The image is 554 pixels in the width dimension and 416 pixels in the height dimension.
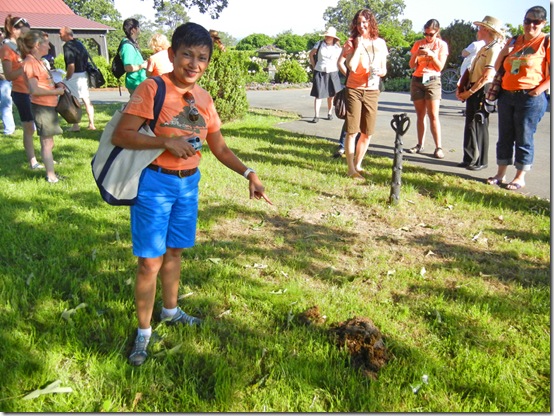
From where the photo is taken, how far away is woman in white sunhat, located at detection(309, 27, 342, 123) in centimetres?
1050

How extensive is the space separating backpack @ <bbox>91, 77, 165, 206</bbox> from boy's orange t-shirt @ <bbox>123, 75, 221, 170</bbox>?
29mm

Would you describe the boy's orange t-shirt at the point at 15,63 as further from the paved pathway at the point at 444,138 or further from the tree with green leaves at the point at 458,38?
the tree with green leaves at the point at 458,38

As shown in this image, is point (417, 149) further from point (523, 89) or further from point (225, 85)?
point (225, 85)

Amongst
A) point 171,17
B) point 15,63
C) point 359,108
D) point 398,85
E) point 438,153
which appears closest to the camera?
point 359,108

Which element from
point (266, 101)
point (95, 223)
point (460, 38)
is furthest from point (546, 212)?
point (460, 38)

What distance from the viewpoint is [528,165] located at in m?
5.79

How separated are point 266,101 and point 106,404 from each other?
15701 mm

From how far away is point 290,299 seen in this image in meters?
3.37

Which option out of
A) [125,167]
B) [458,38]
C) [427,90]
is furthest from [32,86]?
[458,38]

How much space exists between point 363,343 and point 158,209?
1.42 metres

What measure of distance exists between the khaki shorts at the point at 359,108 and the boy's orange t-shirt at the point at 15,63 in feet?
14.9

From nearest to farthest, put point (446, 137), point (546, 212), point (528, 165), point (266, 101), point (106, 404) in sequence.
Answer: point (106, 404) → point (546, 212) → point (528, 165) → point (446, 137) → point (266, 101)

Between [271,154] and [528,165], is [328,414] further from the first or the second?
[271,154]

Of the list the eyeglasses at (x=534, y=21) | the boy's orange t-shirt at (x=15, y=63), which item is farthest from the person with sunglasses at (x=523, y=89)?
the boy's orange t-shirt at (x=15, y=63)
